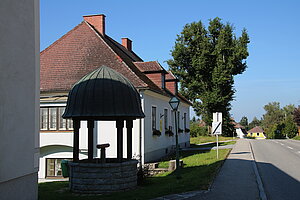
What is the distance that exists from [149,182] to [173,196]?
347 cm

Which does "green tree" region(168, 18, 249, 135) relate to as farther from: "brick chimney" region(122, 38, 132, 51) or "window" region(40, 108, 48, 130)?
"window" region(40, 108, 48, 130)

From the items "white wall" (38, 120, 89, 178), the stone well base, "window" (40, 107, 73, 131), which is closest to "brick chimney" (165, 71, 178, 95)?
"white wall" (38, 120, 89, 178)

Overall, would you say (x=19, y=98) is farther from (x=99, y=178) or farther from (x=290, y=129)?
(x=290, y=129)

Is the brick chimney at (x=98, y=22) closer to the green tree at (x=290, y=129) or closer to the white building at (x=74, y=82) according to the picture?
the white building at (x=74, y=82)

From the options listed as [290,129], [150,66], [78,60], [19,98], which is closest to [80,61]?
[78,60]

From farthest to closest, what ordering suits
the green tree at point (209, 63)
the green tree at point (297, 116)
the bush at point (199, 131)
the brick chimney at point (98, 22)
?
the green tree at point (297, 116)
the bush at point (199, 131)
the green tree at point (209, 63)
the brick chimney at point (98, 22)

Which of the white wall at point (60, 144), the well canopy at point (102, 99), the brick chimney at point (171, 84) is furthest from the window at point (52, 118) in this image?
the brick chimney at point (171, 84)

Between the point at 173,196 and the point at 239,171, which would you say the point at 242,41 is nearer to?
the point at 239,171

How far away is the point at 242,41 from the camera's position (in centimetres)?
4781

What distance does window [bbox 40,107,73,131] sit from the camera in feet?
63.1

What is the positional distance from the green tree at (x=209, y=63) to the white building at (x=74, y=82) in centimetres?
2264

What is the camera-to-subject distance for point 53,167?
19.7 metres

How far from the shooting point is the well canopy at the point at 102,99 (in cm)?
1109

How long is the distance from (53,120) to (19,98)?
12.6 meters
